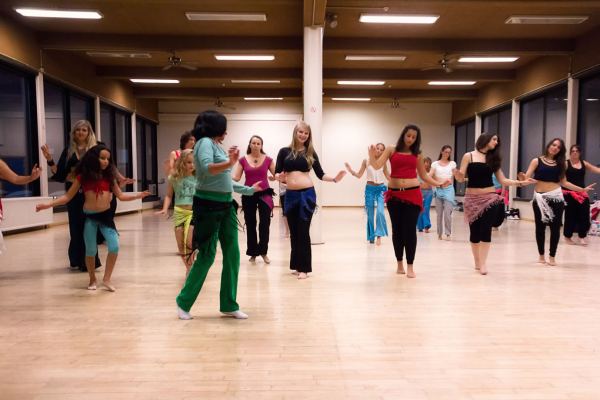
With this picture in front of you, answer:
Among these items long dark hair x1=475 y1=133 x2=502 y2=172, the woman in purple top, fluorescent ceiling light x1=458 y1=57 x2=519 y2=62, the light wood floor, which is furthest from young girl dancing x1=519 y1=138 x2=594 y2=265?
fluorescent ceiling light x1=458 y1=57 x2=519 y2=62

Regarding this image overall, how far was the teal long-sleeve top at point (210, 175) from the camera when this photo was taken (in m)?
2.85

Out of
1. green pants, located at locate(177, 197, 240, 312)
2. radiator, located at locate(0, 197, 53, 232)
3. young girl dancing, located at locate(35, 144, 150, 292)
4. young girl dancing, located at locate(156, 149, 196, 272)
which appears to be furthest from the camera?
radiator, located at locate(0, 197, 53, 232)

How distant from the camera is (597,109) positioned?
962cm

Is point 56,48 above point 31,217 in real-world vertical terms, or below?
above

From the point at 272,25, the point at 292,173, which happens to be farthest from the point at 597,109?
the point at 292,173

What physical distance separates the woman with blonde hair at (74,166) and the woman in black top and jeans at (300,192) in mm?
1903

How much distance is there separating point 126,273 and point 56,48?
6.84 m

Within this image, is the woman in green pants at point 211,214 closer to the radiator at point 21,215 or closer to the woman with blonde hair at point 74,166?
the woman with blonde hair at point 74,166

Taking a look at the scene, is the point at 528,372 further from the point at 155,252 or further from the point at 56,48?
the point at 56,48

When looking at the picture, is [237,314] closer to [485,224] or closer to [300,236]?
[300,236]

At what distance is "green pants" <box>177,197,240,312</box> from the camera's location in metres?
2.96

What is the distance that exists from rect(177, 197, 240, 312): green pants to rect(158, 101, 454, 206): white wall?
13.8 metres

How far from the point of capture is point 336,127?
17016mm

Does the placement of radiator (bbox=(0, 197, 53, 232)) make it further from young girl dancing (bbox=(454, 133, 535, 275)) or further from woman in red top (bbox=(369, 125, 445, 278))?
young girl dancing (bbox=(454, 133, 535, 275))
